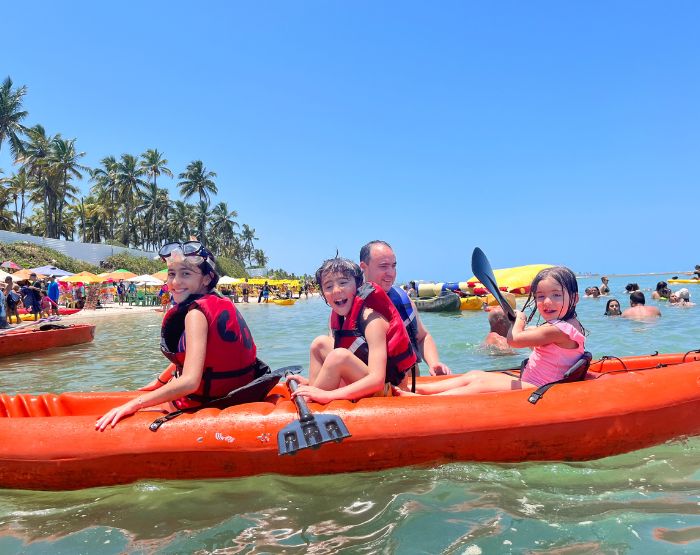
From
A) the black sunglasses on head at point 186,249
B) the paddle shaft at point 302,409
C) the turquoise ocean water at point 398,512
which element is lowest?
the turquoise ocean water at point 398,512

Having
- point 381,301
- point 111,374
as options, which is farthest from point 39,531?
point 111,374

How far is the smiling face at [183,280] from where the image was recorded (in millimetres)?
2756

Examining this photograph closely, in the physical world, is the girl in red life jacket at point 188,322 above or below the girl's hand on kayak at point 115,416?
above

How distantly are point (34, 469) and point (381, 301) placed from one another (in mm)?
2146

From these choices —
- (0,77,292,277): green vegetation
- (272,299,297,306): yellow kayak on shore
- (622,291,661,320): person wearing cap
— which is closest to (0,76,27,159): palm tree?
(0,77,292,277): green vegetation

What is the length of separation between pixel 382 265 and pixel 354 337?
765 mm

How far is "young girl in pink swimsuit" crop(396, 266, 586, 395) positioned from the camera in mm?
3025

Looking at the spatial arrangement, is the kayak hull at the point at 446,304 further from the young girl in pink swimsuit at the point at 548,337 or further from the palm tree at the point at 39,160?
the palm tree at the point at 39,160

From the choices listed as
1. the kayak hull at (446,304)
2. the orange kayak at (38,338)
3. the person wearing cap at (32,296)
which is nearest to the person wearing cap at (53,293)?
the person wearing cap at (32,296)

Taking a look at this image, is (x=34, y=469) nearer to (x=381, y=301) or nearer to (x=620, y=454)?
(x=381, y=301)

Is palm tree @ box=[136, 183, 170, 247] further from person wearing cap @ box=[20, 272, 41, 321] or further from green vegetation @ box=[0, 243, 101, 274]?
person wearing cap @ box=[20, 272, 41, 321]

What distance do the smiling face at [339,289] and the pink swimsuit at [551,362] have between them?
124cm

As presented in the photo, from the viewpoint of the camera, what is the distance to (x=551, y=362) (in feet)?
10.7

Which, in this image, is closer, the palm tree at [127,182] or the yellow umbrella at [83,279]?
the yellow umbrella at [83,279]
